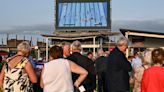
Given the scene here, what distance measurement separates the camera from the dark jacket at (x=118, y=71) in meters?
9.66

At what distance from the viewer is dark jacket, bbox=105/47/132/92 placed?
966 centimetres

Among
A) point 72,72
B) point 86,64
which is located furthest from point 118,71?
point 72,72

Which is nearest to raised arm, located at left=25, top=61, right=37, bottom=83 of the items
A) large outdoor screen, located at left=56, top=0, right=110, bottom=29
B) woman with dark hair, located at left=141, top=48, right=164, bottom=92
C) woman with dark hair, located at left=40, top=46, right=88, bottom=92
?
woman with dark hair, located at left=40, top=46, right=88, bottom=92

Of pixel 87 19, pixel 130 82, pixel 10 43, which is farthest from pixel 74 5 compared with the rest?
pixel 130 82

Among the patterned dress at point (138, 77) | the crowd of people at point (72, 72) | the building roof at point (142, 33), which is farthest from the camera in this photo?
the building roof at point (142, 33)

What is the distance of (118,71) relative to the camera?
9.71 meters

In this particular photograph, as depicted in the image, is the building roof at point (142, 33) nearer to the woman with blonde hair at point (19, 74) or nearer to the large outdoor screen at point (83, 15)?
the large outdoor screen at point (83, 15)

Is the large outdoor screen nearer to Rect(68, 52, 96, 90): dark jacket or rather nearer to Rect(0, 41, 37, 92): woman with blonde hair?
Rect(68, 52, 96, 90): dark jacket

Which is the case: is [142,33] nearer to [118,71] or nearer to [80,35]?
[80,35]

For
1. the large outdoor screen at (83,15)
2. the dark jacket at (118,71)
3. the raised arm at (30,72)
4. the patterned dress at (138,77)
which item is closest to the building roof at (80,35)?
the large outdoor screen at (83,15)

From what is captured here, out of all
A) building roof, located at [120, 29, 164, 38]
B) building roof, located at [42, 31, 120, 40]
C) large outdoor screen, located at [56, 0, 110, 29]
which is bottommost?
building roof, located at [42, 31, 120, 40]

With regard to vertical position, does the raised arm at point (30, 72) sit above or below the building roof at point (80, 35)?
above

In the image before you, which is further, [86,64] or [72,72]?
[86,64]

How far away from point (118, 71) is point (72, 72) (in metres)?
1.86
